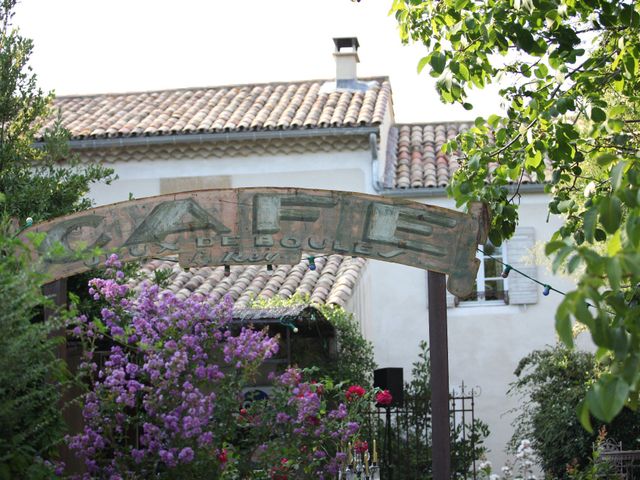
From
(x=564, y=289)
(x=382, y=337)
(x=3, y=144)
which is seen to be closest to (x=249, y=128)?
(x=382, y=337)

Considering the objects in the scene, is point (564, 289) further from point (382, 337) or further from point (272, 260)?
point (272, 260)

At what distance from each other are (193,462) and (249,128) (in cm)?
1220

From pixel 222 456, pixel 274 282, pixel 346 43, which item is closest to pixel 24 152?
pixel 222 456

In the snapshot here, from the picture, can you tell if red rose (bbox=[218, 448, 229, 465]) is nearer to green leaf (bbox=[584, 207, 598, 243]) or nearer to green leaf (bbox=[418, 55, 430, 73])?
green leaf (bbox=[418, 55, 430, 73])

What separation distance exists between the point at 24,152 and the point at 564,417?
7449mm

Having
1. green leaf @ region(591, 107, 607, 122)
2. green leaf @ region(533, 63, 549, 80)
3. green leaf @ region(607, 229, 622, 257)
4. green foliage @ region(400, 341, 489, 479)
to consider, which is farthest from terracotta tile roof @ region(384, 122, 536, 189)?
green leaf @ region(607, 229, 622, 257)

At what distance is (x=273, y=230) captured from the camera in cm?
Result: 715

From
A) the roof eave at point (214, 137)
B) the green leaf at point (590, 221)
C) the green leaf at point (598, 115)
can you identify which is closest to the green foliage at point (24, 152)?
the green leaf at point (598, 115)

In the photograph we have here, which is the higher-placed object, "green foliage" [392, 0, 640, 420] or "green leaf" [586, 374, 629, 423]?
"green foliage" [392, 0, 640, 420]

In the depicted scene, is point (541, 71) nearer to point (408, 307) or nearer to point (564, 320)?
point (564, 320)

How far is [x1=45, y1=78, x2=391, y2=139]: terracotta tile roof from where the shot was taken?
1819cm

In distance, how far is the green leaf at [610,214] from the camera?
161 inches

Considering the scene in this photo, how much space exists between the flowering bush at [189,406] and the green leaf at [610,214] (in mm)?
2987

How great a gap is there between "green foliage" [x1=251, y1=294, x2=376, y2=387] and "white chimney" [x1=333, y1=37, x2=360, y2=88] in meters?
7.16
